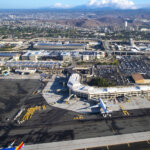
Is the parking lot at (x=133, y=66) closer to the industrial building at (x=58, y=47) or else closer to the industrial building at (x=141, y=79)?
the industrial building at (x=141, y=79)

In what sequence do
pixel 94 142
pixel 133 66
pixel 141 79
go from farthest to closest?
pixel 133 66
pixel 141 79
pixel 94 142

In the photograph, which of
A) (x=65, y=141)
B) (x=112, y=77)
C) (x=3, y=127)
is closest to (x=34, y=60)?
(x=112, y=77)

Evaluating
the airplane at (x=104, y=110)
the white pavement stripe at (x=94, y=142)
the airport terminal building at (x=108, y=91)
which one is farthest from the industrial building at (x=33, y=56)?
the white pavement stripe at (x=94, y=142)

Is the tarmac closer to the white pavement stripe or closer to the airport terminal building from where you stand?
the airport terminal building

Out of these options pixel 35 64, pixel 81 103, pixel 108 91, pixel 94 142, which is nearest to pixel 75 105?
pixel 81 103

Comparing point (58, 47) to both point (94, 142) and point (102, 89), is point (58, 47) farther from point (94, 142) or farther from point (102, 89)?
point (94, 142)

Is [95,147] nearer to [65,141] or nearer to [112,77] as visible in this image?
[65,141]
